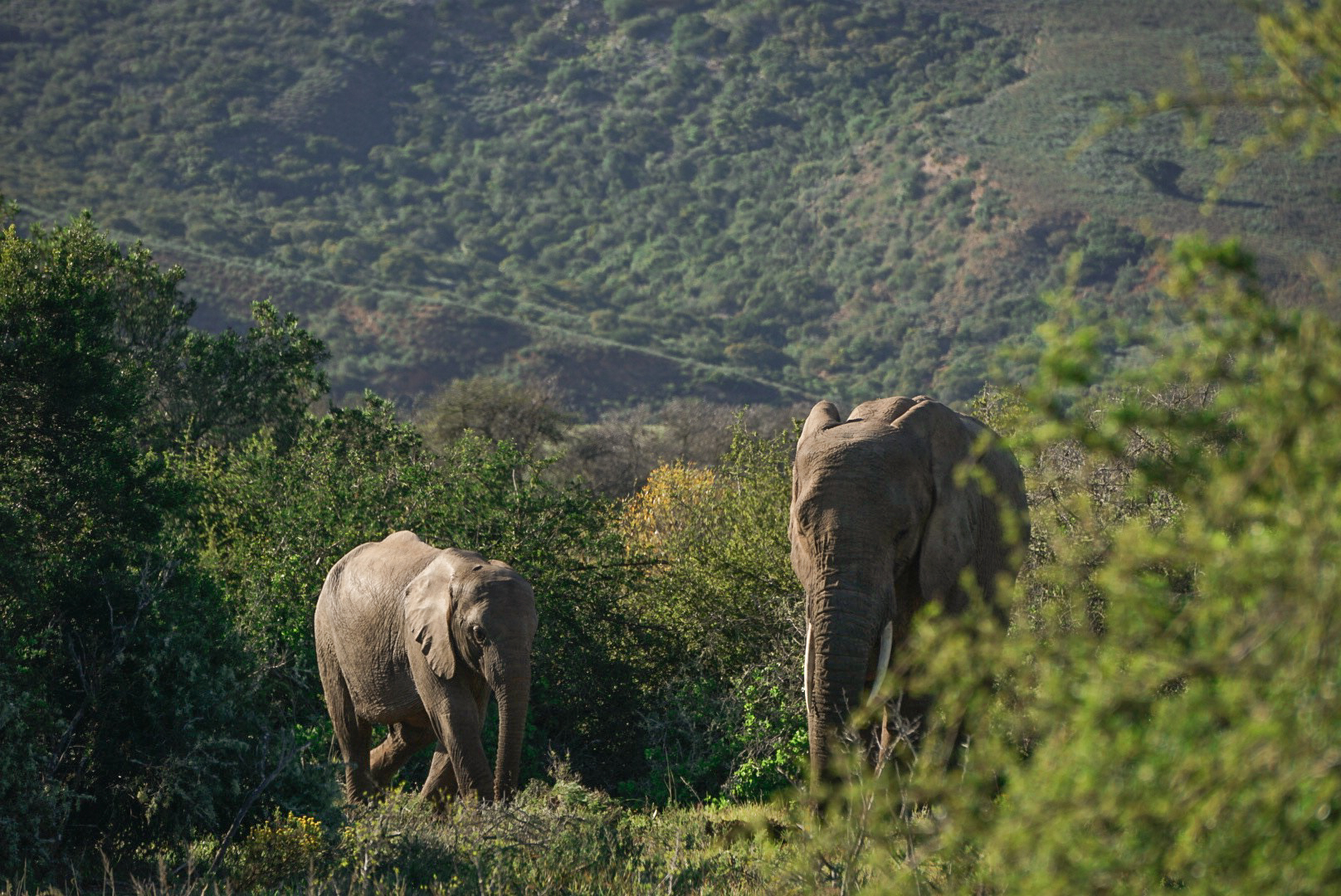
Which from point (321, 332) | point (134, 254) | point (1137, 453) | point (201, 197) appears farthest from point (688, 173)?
point (1137, 453)

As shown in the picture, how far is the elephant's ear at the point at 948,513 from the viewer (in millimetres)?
8438

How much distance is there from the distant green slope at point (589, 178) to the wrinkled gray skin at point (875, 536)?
67.3 metres

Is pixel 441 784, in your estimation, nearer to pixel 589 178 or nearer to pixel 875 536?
pixel 875 536

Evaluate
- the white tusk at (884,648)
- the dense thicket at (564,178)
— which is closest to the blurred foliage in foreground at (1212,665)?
the white tusk at (884,648)

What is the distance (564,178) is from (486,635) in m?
121

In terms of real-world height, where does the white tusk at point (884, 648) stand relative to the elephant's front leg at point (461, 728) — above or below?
above

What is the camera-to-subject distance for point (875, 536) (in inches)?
321

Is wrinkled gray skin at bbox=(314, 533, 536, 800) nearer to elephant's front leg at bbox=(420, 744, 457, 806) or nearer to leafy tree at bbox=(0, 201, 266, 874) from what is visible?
elephant's front leg at bbox=(420, 744, 457, 806)

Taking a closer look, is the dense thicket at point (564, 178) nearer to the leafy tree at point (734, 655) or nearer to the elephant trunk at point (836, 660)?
the leafy tree at point (734, 655)

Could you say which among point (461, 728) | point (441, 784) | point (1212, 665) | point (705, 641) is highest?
point (1212, 665)

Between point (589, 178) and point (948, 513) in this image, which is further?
point (589, 178)

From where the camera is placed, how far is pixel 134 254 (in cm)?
2795

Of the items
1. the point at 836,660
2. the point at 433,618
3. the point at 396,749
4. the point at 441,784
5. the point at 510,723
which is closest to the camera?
the point at 836,660

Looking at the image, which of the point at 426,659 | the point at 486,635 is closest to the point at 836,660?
the point at 486,635
